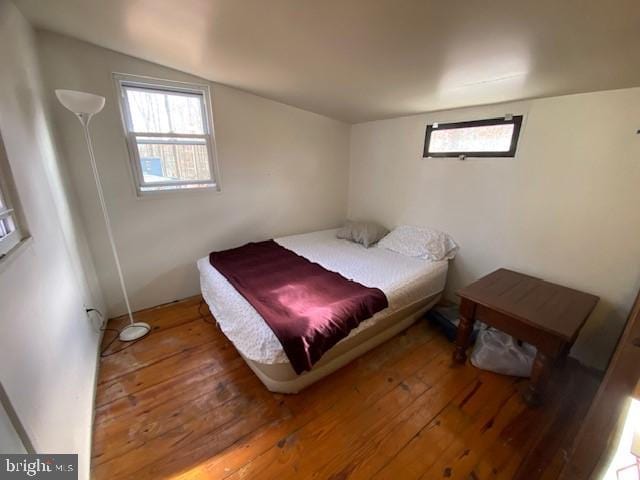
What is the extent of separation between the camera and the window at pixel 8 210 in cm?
103

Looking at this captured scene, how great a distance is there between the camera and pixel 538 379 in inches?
61.1

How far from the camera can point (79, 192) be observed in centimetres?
207

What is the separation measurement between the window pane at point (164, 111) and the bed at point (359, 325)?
1.30 meters

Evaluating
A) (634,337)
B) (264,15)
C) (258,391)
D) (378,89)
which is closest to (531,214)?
(634,337)

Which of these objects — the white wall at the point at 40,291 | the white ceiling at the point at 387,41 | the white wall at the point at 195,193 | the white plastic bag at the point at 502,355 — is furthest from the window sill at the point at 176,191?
the white plastic bag at the point at 502,355

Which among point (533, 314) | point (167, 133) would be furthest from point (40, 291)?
point (533, 314)

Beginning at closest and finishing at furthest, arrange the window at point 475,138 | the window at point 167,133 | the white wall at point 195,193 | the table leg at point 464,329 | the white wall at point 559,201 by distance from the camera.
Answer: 1. the white wall at point 559,201
2. the table leg at point 464,329
3. the white wall at point 195,193
4. the window at point 475,138
5. the window at point 167,133

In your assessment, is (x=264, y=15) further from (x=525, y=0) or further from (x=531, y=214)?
(x=531, y=214)

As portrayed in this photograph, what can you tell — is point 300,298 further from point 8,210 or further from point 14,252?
point 8,210

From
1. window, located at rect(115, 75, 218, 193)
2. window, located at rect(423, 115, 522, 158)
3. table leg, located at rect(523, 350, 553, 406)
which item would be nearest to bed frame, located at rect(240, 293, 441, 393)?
table leg, located at rect(523, 350, 553, 406)

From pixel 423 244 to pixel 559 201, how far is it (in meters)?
1.05

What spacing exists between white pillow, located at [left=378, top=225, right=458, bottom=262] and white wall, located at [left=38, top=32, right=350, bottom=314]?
1189mm

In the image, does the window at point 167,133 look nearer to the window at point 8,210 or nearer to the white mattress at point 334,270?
the white mattress at point 334,270

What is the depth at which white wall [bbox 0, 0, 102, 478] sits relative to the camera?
3.00ft
